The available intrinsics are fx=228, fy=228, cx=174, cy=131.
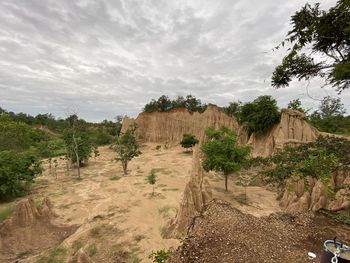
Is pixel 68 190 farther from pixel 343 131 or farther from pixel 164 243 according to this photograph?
pixel 343 131

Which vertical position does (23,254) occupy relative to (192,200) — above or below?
below

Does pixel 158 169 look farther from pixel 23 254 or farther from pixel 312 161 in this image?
pixel 312 161

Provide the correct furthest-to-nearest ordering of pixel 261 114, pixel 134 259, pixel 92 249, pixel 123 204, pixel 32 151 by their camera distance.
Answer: pixel 32 151
pixel 261 114
pixel 123 204
pixel 92 249
pixel 134 259

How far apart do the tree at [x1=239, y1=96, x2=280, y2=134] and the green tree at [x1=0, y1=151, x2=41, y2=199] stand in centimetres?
1946

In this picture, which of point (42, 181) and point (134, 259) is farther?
point (42, 181)

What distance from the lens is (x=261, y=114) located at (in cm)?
2184

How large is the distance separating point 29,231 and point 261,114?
19.8 metres

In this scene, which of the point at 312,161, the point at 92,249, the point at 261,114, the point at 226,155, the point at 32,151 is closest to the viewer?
the point at 312,161

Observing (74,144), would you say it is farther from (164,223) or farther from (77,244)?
(164,223)

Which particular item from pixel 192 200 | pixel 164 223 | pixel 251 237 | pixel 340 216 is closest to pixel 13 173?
pixel 164 223

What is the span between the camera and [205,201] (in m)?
9.82

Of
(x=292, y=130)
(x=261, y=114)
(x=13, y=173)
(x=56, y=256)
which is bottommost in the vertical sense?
(x=56, y=256)

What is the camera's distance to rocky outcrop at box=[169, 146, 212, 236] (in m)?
8.62

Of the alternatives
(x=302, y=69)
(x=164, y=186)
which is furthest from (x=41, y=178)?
(x=302, y=69)
